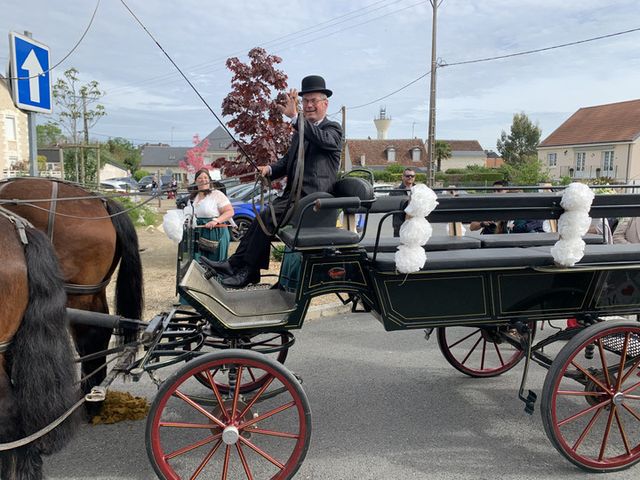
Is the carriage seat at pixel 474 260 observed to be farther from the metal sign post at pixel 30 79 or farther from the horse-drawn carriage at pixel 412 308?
the metal sign post at pixel 30 79

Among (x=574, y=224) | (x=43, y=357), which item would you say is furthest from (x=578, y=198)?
(x=43, y=357)

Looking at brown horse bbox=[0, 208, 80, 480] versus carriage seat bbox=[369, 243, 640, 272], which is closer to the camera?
brown horse bbox=[0, 208, 80, 480]

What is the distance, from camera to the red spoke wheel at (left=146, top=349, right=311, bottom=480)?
2.49 m

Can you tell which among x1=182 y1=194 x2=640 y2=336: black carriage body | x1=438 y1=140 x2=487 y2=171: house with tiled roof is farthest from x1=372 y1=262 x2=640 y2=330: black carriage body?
x1=438 y1=140 x2=487 y2=171: house with tiled roof

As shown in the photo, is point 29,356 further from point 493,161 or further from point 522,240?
point 493,161

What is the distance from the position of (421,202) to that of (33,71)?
10.5ft

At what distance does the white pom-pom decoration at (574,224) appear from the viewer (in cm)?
280

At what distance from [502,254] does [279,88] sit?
488cm

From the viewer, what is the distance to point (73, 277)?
10.4ft

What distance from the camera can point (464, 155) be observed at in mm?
70188

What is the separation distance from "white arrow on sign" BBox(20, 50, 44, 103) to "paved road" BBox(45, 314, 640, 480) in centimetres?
242

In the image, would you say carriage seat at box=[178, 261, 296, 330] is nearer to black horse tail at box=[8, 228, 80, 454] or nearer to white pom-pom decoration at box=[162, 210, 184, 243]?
white pom-pom decoration at box=[162, 210, 184, 243]

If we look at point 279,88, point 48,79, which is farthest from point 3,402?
point 279,88

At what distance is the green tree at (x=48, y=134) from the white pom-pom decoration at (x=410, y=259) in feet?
117
